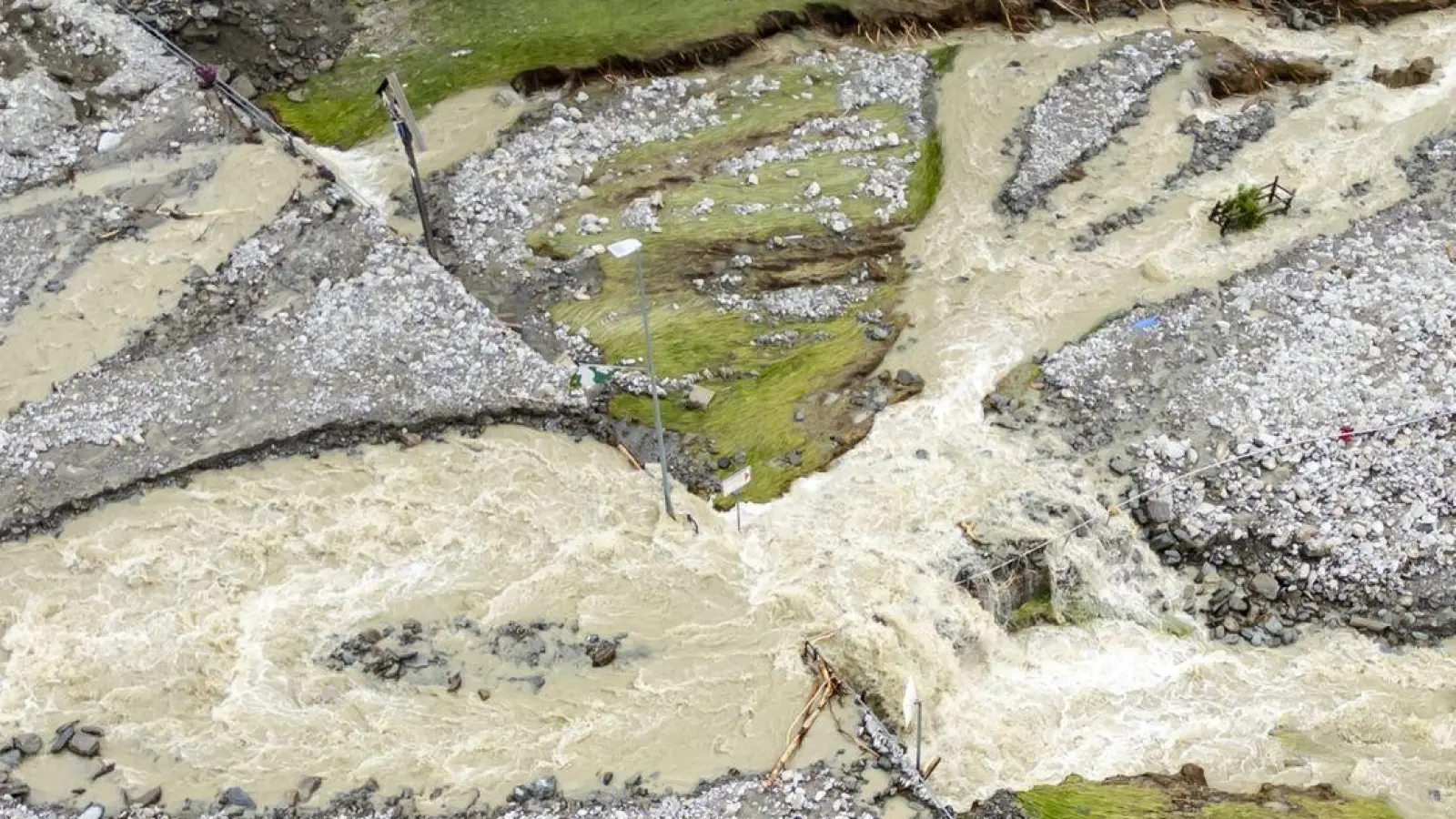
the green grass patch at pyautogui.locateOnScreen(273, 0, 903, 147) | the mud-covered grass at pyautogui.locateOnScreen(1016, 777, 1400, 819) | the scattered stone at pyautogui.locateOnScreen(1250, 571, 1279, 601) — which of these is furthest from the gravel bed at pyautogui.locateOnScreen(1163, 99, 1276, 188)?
the mud-covered grass at pyautogui.locateOnScreen(1016, 777, 1400, 819)

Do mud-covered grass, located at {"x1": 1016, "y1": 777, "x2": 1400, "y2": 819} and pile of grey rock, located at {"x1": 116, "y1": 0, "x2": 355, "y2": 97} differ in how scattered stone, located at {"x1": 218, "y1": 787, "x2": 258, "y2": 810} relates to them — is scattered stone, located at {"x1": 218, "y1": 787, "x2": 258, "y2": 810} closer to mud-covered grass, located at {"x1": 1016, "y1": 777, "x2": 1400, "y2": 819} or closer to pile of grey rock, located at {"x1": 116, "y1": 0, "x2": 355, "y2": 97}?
mud-covered grass, located at {"x1": 1016, "y1": 777, "x2": 1400, "y2": 819}

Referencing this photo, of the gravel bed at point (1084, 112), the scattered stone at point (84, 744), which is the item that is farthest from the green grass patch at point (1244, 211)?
the scattered stone at point (84, 744)

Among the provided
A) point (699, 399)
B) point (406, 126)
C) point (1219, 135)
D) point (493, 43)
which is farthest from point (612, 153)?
point (1219, 135)

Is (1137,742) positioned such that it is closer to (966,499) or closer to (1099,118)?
(966,499)

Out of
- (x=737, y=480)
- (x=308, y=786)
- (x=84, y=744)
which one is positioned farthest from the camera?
(x=737, y=480)

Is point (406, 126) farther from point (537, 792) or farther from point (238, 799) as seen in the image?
point (537, 792)

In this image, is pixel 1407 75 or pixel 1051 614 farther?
pixel 1407 75

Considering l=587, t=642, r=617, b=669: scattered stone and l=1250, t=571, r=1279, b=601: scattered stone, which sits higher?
l=1250, t=571, r=1279, b=601: scattered stone
